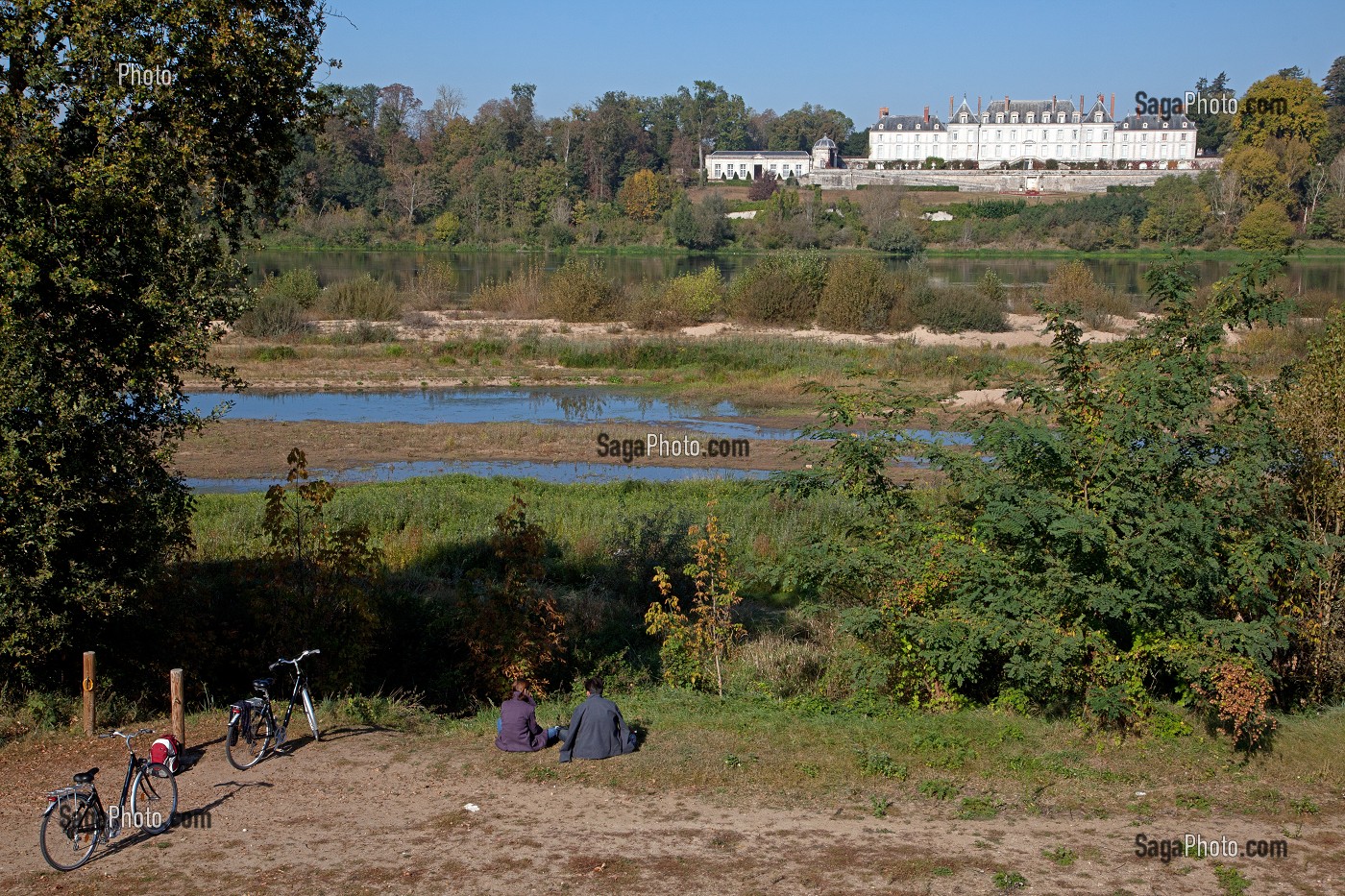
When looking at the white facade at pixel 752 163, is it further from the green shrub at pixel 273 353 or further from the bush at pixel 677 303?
the green shrub at pixel 273 353

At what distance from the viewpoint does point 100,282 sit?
10719 millimetres

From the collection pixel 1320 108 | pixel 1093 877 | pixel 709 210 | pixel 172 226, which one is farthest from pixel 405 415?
pixel 1320 108

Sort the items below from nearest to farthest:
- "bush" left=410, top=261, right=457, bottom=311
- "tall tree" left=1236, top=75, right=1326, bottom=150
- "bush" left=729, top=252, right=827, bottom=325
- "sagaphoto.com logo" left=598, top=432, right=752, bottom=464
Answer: "sagaphoto.com logo" left=598, top=432, right=752, bottom=464 → "bush" left=729, top=252, right=827, bottom=325 → "bush" left=410, top=261, right=457, bottom=311 → "tall tree" left=1236, top=75, right=1326, bottom=150

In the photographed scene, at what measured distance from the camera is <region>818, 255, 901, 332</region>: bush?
49812 millimetres

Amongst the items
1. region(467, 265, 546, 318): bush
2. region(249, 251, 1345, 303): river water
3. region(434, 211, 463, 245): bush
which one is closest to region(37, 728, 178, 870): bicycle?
region(467, 265, 546, 318): bush

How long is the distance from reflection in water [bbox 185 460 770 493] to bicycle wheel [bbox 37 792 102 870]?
16650 millimetres

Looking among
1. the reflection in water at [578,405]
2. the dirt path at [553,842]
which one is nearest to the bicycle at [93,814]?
the dirt path at [553,842]

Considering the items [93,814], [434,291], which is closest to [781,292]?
[434,291]

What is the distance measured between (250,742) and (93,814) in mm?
1799

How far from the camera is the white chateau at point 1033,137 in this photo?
133500 mm

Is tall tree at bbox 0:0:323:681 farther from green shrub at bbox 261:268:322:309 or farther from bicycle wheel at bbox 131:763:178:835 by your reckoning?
green shrub at bbox 261:268:322:309

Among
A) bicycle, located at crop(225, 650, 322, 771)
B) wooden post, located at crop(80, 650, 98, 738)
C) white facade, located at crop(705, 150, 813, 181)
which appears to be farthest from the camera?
white facade, located at crop(705, 150, 813, 181)

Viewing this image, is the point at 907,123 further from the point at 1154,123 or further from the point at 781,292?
the point at 781,292

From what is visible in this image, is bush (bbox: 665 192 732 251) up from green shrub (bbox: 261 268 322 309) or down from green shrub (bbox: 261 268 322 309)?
up
